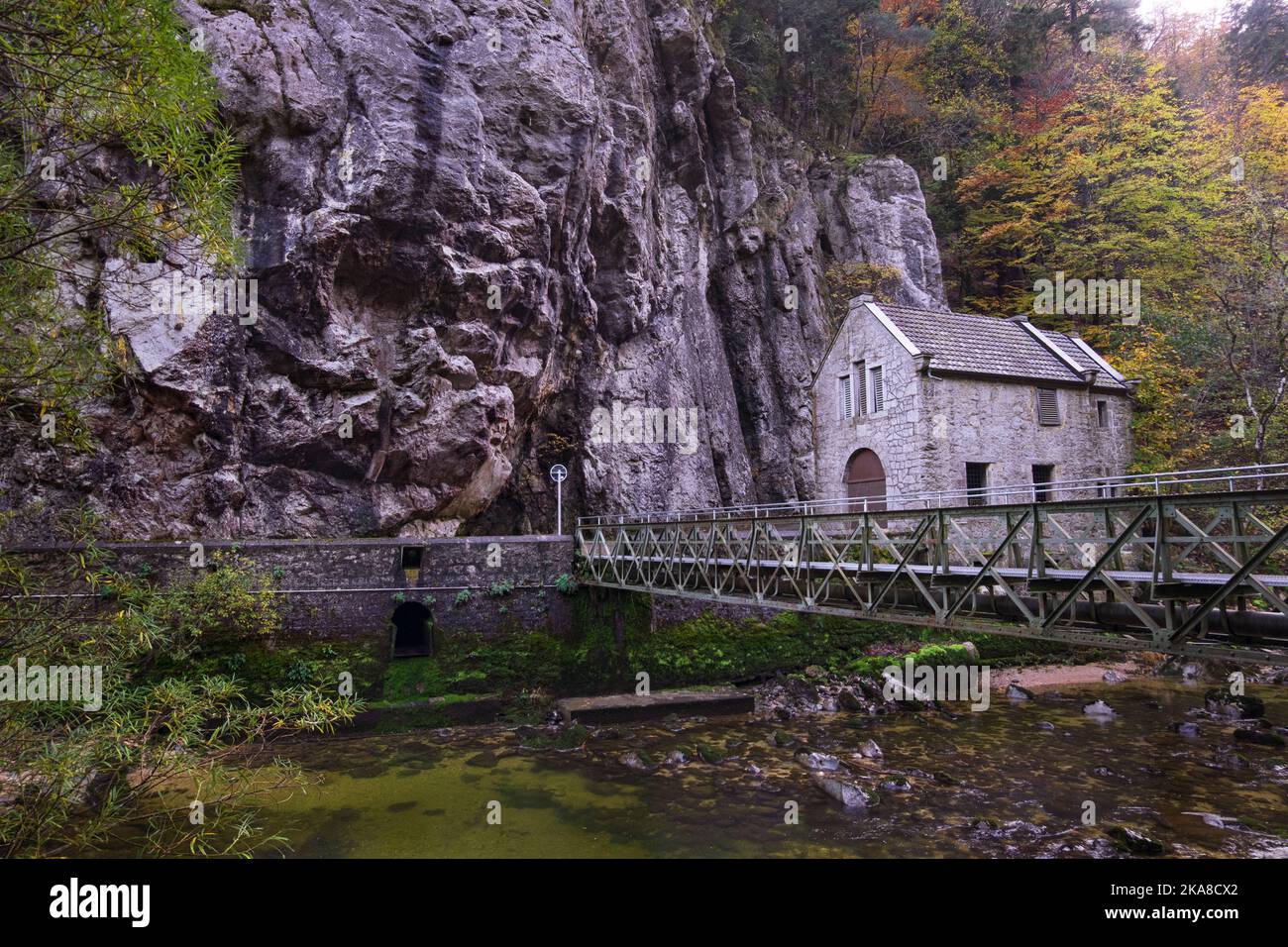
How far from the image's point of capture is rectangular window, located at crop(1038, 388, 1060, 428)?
758 inches

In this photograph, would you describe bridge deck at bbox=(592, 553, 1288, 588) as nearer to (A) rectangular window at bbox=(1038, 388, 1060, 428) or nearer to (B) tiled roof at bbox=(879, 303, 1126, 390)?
(B) tiled roof at bbox=(879, 303, 1126, 390)

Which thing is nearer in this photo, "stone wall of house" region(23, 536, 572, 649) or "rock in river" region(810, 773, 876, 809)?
"rock in river" region(810, 773, 876, 809)

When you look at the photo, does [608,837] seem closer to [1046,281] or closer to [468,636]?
[468,636]

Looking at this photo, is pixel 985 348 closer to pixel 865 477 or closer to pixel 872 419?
pixel 872 419

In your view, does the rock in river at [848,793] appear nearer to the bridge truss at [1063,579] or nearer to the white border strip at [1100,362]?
the bridge truss at [1063,579]

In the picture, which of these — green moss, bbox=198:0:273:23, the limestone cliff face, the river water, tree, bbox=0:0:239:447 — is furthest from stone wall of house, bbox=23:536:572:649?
green moss, bbox=198:0:273:23

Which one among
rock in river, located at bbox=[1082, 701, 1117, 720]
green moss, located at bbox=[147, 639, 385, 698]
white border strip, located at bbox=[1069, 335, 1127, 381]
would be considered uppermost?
white border strip, located at bbox=[1069, 335, 1127, 381]

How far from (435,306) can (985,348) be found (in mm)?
15400

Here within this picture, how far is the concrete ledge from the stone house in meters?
6.82

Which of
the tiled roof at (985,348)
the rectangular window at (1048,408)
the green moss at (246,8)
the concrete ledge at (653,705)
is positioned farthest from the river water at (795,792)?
the green moss at (246,8)

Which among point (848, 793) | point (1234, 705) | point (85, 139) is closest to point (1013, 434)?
point (1234, 705)

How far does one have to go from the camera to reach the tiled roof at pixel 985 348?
1870 cm
